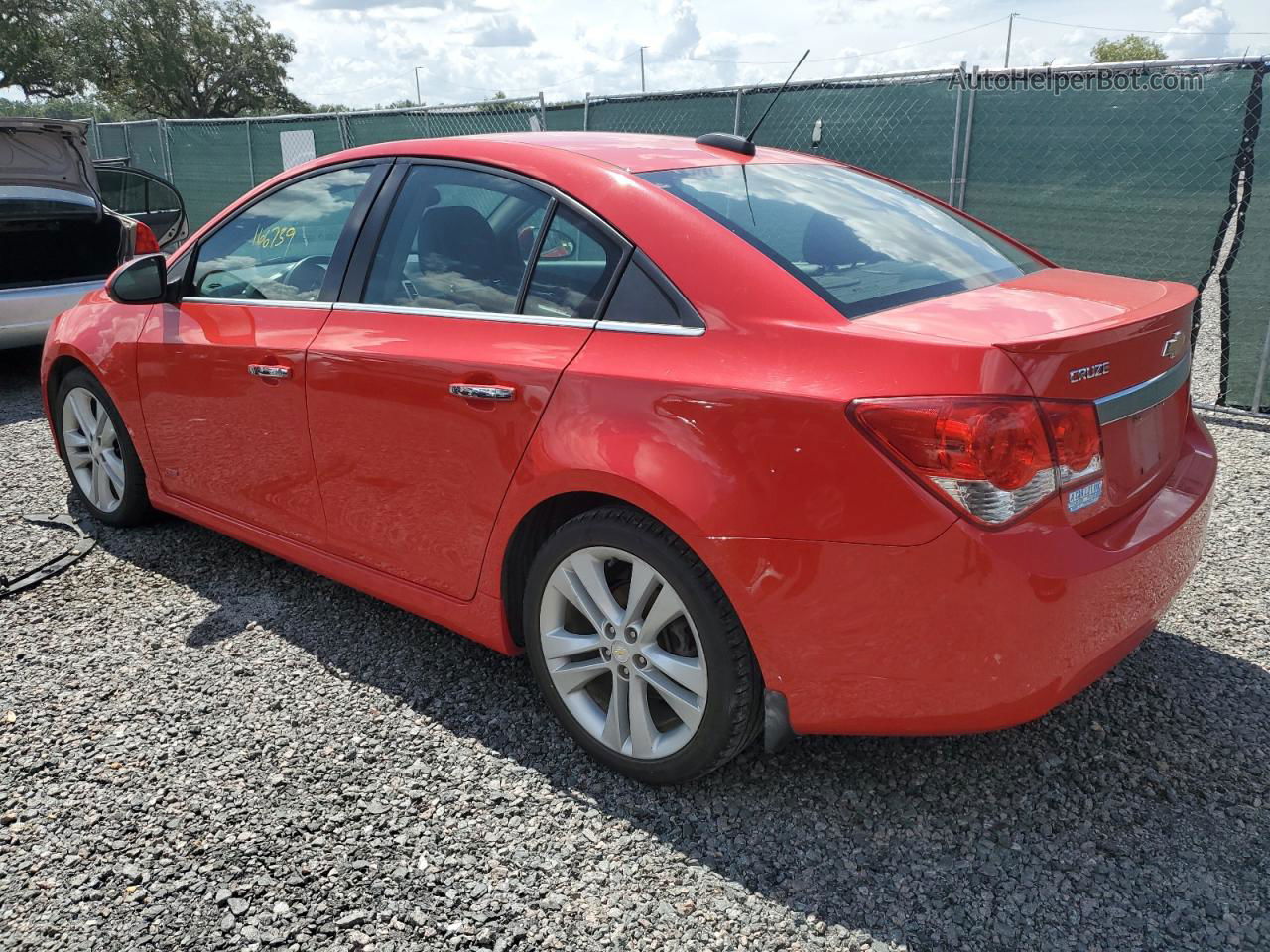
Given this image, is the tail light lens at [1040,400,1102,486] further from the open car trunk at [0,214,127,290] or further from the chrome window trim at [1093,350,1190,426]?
the open car trunk at [0,214,127,290]

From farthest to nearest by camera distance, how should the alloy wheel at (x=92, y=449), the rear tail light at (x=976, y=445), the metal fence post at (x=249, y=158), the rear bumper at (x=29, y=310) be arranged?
1. the metal fence post at (x=249, y=158)
2. the rear bumper at (x=29, y=310)
3. the alloy wheel at (x=92, y=449)
4. the rear tail light at (x=976, y=445)

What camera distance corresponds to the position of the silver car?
6.98 meters

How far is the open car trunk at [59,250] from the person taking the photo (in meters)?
7.13

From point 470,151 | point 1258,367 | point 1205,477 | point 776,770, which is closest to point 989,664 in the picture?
point 776,770

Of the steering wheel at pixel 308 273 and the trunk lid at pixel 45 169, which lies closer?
the steering wheel at pixel 308 273

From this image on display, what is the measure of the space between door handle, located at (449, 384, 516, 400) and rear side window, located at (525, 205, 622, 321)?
0.74ft

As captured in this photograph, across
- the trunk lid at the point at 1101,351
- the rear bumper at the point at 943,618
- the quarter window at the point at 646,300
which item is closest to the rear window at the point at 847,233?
the trunk lid at the point at 1101,351

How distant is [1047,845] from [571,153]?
7.11 ft

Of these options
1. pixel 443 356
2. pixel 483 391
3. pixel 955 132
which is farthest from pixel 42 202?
pixel 955 132

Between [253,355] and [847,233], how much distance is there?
1.98 m

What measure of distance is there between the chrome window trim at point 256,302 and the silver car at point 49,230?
412cm

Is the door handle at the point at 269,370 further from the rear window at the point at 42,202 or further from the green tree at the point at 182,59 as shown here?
the green tree at the point at 182,59

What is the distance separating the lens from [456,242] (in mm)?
2973
